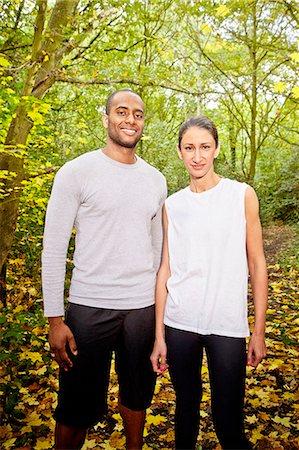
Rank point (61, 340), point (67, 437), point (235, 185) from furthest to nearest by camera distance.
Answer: point (67, 437)
point (61, 340)
point (235, 185)

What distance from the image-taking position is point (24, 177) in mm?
4754

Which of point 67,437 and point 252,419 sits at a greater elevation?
point 67,437

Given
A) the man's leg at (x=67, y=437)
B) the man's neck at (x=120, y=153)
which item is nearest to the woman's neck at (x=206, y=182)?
the man's neck at (x=120, y=153)

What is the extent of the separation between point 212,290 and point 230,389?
0.52 m

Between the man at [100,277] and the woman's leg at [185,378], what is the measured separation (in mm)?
275

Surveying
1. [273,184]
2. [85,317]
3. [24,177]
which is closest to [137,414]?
[85,317]

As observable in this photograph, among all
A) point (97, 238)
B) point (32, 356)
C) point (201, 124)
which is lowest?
point (32, 356)

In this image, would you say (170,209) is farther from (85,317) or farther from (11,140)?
(11,140)

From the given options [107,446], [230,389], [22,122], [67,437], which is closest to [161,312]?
[230,389]

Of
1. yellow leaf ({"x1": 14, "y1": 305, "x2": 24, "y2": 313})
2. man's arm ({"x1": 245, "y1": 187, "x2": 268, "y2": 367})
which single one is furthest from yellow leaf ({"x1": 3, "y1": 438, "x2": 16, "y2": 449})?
yellow leaf ({"x1": 14, "y1": 305, "x2": 24, "y2": 313})

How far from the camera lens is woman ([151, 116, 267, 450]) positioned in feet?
6.30

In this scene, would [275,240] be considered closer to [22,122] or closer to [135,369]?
[22,122]

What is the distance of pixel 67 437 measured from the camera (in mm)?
2258

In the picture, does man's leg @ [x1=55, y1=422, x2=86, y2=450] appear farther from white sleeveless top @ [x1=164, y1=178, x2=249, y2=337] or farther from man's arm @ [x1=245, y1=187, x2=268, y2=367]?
man's arm @ [x1=245, y1=187, x2=268, y2=367]
